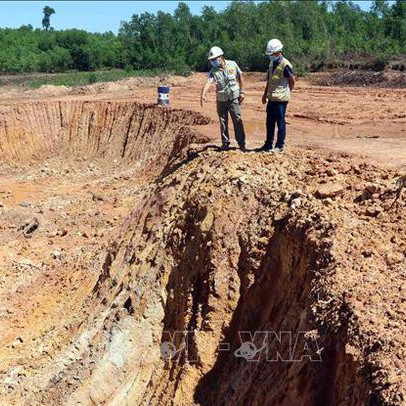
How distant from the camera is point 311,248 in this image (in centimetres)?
680

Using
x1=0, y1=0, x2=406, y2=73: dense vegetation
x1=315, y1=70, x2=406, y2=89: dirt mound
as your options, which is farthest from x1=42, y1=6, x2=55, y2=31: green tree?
x1=315, y1=70, x2=406, y2=89: dirt mound

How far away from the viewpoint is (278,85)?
31.0 ft

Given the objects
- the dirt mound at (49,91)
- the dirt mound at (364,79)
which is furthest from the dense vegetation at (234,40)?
the dirt mound at (49,91)

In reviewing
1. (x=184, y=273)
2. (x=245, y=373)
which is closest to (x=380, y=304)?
(x=245, y=373)

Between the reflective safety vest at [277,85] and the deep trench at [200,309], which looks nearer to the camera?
the deep trench at [200,309]

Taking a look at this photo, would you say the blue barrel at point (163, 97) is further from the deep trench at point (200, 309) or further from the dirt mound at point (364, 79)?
the deep trench at point (200, 309)

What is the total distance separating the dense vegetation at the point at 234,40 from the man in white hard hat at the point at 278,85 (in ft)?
64.8

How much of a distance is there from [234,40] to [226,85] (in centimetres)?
3071

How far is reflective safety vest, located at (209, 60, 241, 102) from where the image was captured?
9906 millimetres

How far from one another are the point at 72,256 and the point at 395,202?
8151 millimetres

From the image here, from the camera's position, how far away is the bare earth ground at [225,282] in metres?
5.69

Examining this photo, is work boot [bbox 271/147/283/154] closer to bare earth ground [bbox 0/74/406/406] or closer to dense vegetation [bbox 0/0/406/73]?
bare earth ground [bbox 0/74/406/406]

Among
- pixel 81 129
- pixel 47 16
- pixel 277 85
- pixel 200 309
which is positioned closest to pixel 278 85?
pixel 277 85

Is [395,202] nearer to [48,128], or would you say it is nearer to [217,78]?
[217,78]
